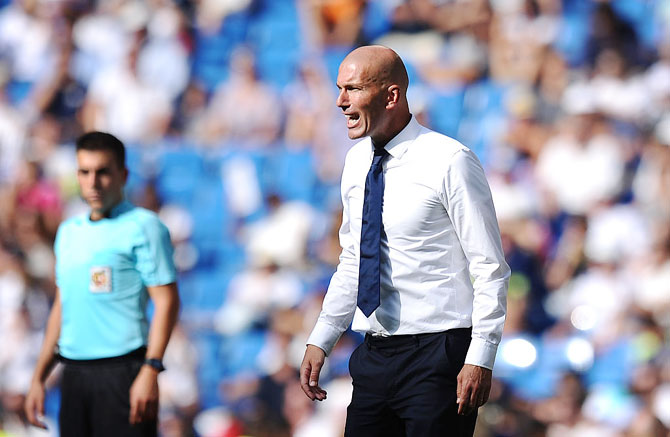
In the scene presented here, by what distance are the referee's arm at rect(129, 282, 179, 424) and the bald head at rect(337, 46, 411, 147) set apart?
126 cm

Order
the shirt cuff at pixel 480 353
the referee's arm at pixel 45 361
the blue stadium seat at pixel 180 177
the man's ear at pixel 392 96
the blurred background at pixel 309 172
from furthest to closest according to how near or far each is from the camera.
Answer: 1. the blue stadium seat at pixel 180 177
2. the blurred background at pixel 309 172
3. the referee's arm at pixel 45 361
4. the man's ear at pixel 392 96
5. the shirt cuff at pixel 480 353

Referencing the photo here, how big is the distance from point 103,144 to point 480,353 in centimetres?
193

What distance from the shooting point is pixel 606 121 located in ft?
24.7

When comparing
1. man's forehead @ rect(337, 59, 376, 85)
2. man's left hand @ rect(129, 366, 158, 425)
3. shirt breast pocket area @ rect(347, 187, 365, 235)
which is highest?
man's forehead @ rect(337, 59, 376, 85)

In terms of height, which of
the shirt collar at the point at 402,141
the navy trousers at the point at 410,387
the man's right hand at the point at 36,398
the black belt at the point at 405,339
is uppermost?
the shirt collar at the point at 402,141

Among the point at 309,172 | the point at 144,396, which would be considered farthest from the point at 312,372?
the point at 309,172

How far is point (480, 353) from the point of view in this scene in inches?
109

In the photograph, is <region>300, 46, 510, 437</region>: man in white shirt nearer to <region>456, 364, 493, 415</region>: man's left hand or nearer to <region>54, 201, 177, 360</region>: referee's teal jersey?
<region>456, 364, 493, 415</region>: man's left hand

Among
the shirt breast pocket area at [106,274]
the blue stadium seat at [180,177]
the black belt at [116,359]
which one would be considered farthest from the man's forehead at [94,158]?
the blue stadium seat at [180,177]

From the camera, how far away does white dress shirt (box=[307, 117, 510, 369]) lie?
283cm

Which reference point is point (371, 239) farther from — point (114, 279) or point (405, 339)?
point (114, 279)

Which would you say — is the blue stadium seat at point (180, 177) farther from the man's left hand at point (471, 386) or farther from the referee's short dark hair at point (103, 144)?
the man's left hand at point (471, 386)

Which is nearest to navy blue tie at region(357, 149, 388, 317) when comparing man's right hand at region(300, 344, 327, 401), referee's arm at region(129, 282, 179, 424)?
man's right hand at region(300, 344, 327, 401)

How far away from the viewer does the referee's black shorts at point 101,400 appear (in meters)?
3.89
